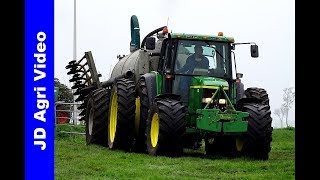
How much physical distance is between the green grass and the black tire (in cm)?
29

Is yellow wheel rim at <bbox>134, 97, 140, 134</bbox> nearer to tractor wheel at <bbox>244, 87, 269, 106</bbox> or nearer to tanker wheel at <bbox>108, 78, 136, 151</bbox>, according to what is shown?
tanker wheel at <bbox>108, 78, 136, 151</bbox>

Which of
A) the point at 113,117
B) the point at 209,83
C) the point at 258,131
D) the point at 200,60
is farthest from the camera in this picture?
the point at 113,117

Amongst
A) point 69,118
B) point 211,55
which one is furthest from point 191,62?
point 69,118

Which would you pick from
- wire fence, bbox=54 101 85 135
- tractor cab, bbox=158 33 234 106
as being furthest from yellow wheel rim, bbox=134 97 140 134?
wire fence, bbox=54 101 85 135

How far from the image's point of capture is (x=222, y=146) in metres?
14.2

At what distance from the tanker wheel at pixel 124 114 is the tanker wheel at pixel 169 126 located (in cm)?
156

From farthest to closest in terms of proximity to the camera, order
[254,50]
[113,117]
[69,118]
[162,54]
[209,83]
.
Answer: [69,118], [113,117], [162,54], [254,50], [209,83]

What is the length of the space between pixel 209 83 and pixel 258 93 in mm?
2481

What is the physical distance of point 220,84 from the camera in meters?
12.8

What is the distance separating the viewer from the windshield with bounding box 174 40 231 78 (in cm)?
1323

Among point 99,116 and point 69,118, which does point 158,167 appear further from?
point 69,118

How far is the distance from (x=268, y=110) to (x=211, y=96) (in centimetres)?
109

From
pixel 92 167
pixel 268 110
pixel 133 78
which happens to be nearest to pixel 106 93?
pixel 133 78
